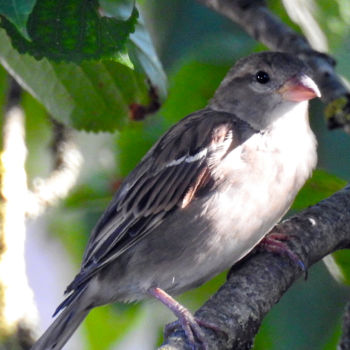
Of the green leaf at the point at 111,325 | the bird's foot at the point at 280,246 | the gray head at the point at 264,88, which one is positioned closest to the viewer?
the bird's foot at the point at 280,246

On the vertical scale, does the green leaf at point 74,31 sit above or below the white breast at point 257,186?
above

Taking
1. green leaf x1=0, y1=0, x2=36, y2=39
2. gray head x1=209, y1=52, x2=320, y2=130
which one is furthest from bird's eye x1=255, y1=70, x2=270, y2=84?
green leaf x1=0, y1=0, x2=36, y2=39

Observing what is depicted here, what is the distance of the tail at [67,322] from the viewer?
3.21m

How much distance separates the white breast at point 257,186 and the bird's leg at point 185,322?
24 cm

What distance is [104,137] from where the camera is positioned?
448 centimetres

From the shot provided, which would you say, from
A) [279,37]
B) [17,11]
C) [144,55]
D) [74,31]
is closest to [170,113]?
[279,37]

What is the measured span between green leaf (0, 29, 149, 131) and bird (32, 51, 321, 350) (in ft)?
0.84

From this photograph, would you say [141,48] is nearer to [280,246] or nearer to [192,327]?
[280,246]

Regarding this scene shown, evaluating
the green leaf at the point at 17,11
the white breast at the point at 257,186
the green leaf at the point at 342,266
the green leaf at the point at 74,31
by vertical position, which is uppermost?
the green leaf at the point at 17,11

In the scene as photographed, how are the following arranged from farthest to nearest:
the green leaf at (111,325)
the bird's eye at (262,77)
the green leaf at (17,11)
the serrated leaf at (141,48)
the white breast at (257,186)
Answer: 1. the green leaf at (111,325)
2. the bird's eye at (262,77)
3. the white breast at (257,186)
4. the serrated leaf at (141,48)
5. the green leaf at (17,11)

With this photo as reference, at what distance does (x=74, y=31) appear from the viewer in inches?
85.5

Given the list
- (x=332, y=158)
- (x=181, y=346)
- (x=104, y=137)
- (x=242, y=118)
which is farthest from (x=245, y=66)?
(x=181, y=346)

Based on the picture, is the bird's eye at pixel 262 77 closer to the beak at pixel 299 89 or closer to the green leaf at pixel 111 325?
the beak at pixel 299 89

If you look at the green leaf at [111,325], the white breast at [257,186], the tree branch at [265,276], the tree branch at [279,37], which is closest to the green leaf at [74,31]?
the tree branch at [265,276]
